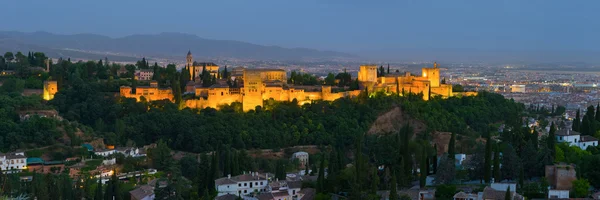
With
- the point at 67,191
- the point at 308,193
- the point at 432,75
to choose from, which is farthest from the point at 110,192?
the point at 432,75

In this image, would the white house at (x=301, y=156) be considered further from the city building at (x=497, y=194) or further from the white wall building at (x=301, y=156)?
the city building at (x=497, y=194)

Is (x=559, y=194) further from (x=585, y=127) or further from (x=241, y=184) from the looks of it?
(x=241, y=184)

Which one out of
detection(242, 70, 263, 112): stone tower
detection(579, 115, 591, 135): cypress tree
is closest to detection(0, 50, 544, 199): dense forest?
detection(242, 70, 263, 112): stone tower

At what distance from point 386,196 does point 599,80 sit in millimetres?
65404

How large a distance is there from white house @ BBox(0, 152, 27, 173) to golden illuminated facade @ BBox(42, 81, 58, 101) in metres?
12.4

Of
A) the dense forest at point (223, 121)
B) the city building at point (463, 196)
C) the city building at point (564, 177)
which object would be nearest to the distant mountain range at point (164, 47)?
the dense forest at point (223, 121)

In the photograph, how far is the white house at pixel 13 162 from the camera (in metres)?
37.9

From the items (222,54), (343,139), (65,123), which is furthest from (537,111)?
(222,54)

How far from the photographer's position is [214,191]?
3055 centimetres

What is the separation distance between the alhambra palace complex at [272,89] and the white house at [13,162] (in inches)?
479

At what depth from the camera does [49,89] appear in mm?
51562

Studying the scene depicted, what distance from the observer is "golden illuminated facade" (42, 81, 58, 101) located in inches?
2020

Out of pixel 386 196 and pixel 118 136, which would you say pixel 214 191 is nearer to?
pixel 386 196

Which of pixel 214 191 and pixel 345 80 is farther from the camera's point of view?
pixel 345 80
